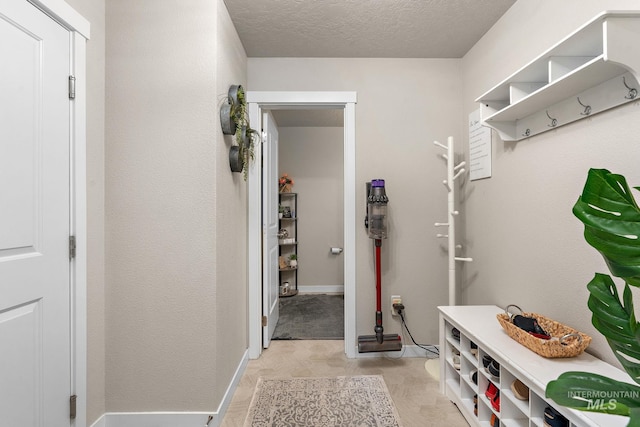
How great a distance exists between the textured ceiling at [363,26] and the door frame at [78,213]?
888 mm

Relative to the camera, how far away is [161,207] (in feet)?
5.25

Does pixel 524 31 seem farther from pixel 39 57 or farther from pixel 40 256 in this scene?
pixel 40 256

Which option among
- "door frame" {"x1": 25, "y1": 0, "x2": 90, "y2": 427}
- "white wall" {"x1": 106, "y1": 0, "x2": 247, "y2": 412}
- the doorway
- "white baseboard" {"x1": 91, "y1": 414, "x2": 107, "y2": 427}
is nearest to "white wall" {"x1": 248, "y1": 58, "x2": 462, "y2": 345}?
"white wall" {"x1": 106, "y1": 0, "x2": 247, "y2": 412}

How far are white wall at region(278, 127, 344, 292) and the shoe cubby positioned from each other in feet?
8.75

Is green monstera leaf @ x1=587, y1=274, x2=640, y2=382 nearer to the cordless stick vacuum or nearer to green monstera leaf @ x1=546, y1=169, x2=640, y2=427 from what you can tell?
green monstera leaf @ x1=546, y1=169, x2=640, y2=427

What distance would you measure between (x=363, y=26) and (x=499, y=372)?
2.22 m

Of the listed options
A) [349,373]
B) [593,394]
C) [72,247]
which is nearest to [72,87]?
[72,247]

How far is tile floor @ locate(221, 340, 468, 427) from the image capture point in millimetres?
1714

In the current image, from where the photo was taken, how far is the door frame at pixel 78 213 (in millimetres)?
1373

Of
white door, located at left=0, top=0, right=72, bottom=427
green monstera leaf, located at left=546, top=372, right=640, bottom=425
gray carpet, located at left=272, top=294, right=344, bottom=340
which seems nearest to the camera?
green monstera leaf, located at left=546, top=372, right=640, bottom=425

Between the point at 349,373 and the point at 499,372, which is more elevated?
the point at 499,372

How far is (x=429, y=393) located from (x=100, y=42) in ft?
9.39

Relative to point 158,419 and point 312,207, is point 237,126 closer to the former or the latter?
point 158,419

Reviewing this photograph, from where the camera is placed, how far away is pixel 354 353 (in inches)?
94.9
